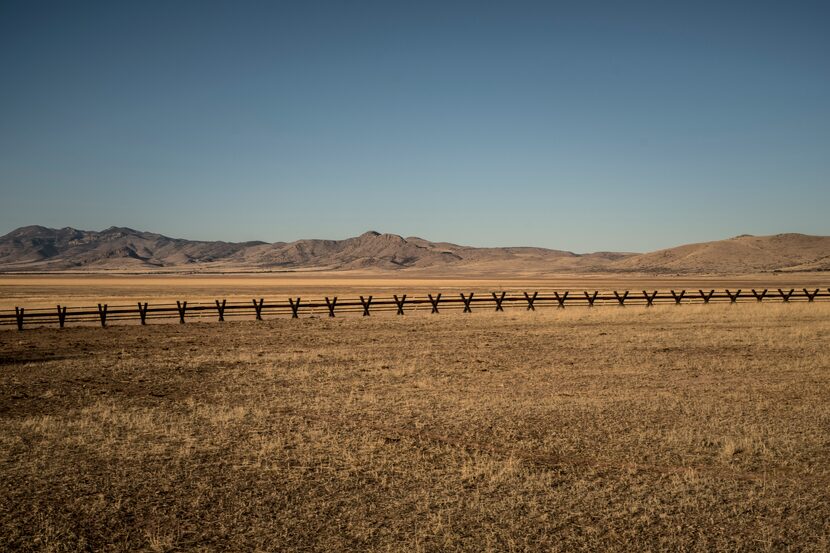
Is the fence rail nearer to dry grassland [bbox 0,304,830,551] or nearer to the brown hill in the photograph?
dry grassland [bbox 0,304,830,551]

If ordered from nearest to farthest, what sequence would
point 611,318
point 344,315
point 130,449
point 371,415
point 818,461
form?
1. point 818,461
2. point 130,449
3. point 371,415
4. point 611,318
5. point 344,315

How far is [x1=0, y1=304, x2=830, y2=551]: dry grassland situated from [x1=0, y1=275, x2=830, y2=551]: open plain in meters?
0.04

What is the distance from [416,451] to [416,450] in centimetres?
5

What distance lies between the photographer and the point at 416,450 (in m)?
9.66

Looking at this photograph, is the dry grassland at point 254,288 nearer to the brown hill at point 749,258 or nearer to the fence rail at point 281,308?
the fence rail at point 281,308

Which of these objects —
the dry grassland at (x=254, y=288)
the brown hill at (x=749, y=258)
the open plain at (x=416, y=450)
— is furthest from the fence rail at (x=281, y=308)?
the brown hill at (x=749, y=258)

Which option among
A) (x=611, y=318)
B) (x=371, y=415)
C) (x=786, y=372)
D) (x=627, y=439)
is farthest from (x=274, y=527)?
(x=611, y=318)

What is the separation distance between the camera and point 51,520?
23.1ft

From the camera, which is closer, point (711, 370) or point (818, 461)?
point (818, 461)

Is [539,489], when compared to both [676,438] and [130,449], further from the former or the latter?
[130,449]

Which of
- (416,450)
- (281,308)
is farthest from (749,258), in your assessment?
(416,450)

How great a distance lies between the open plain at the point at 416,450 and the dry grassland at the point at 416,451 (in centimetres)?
4

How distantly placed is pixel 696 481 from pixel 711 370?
10188 millimetres

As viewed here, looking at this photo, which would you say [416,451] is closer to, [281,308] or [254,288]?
[281,308]
